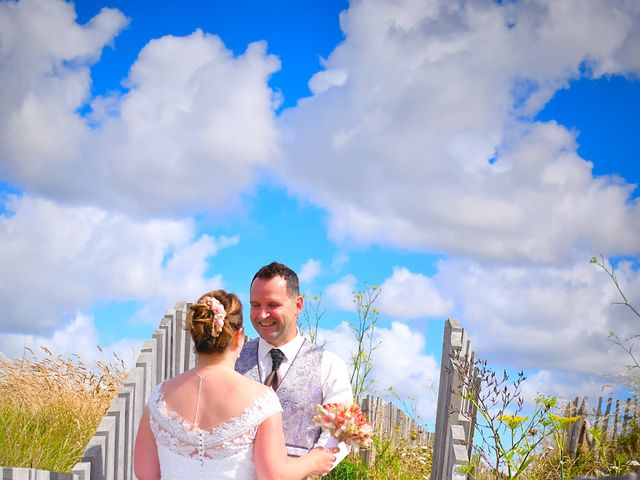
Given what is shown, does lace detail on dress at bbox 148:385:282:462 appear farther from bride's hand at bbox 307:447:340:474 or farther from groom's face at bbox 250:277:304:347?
groom's face at bbox 250:277:304:347

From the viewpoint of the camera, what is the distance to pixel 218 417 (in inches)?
108

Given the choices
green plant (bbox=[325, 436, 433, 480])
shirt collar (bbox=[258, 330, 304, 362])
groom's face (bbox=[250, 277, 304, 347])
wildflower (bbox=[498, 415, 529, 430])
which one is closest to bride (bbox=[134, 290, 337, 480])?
groom's face (bbox=[250, 277, 304, 347])

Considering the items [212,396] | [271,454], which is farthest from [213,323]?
[271,454]

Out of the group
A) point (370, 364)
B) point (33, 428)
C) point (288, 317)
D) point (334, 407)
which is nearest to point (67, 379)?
point (33, 428)

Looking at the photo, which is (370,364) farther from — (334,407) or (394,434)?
(334,407)

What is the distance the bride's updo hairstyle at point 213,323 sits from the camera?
2770 millimetres

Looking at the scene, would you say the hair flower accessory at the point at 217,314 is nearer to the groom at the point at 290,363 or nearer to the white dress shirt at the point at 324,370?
the groom at the point at 290,363

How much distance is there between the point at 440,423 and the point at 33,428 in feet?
11.8

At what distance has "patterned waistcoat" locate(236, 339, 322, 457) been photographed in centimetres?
381

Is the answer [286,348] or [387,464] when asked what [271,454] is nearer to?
[286,348]

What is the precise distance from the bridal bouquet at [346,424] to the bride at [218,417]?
18.5 inches

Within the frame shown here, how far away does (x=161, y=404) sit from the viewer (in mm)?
2883

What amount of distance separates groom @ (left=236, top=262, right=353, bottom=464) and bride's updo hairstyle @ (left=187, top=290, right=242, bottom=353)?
957 mm

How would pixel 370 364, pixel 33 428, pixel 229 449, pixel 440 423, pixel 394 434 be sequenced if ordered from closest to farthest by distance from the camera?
1. pixel 229 449
2. pixel 440 423
3. pixel 33 428
4. pixel 370 364
5. pixel 394 434
